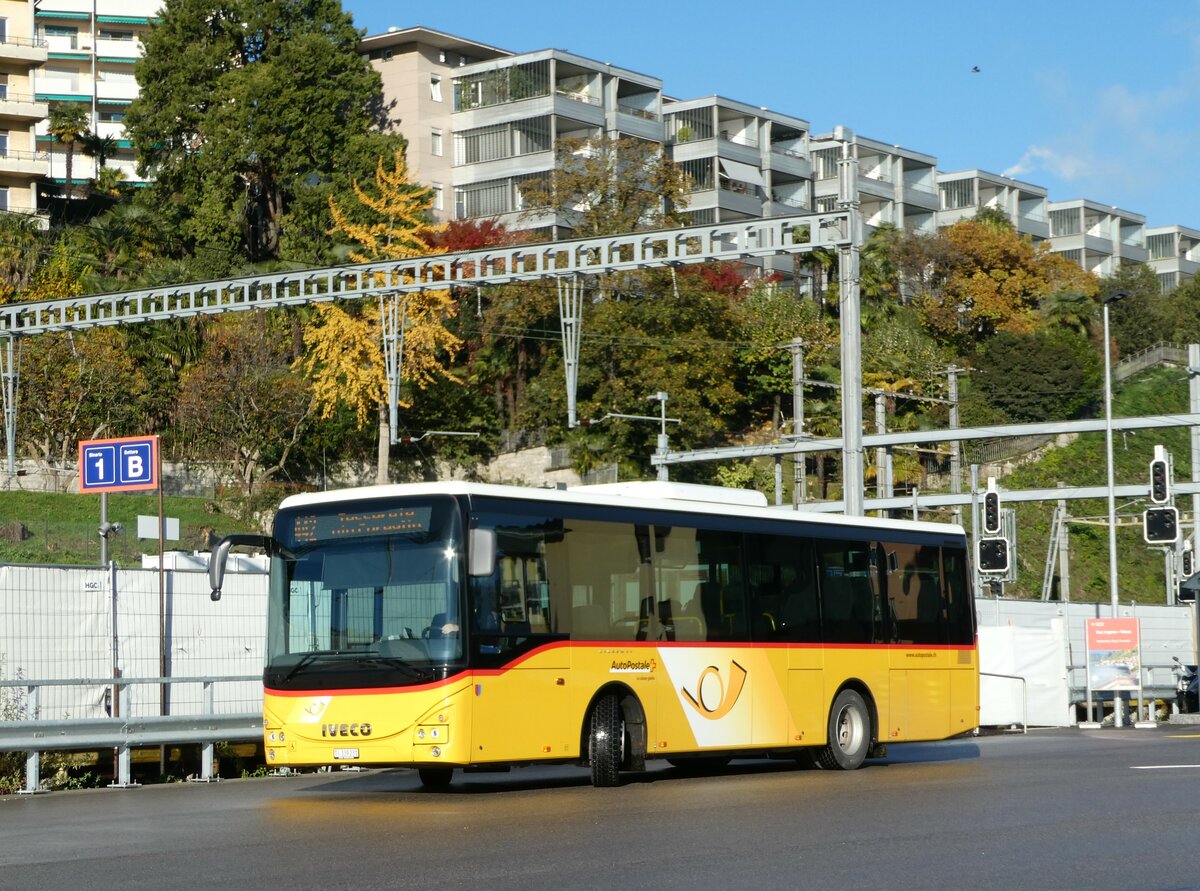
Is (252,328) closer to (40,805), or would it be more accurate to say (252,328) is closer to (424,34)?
(424,34)

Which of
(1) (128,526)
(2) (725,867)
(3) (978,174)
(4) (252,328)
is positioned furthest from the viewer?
(3) (978,174)

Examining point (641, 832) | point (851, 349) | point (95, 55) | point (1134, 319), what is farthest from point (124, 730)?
point (95, 55)

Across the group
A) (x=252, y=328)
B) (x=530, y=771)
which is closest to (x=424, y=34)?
(x=252, y=328)

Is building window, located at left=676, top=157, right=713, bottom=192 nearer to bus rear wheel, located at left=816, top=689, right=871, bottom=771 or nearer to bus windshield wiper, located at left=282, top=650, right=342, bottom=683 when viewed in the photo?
bus rear wheel, located at left=816, top=689, right=871, bottom=771

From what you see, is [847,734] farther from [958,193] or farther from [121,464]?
[958,193]

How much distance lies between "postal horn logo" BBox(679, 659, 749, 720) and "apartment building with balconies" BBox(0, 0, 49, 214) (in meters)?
66.5

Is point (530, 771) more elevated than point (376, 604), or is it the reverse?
point (376, 604)

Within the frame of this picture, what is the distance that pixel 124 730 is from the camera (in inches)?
750

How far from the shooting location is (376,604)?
16531mm

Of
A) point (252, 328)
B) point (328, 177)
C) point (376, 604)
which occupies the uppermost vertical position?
point (328, 177)

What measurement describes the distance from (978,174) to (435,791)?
329 ft

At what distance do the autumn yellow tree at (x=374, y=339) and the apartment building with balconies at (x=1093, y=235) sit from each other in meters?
67.6

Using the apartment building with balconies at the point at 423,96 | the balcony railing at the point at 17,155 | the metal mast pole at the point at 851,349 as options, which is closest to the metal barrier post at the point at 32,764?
the metal mast pole at the point at 851,349

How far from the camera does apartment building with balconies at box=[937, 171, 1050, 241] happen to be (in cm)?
11238
